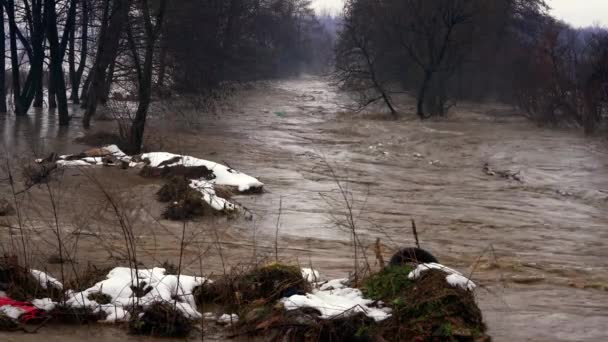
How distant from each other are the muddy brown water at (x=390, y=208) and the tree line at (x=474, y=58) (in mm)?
2696

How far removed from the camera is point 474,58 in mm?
41188

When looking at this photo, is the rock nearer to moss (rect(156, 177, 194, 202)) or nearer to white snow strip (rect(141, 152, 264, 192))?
moss (rect(156, 177, 194, 202))

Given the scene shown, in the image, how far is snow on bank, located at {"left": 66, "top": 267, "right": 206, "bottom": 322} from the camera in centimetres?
596

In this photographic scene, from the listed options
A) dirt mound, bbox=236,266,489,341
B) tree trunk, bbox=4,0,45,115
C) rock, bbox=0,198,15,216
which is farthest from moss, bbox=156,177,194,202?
tree trunk, bbox=4,0,45,115

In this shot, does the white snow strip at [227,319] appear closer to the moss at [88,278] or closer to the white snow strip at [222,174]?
the moss at [88,278]

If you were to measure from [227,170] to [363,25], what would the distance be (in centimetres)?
2551

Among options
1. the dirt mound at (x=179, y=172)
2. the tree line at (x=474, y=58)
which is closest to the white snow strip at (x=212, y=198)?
the dirt mound at (x=179, y=172)

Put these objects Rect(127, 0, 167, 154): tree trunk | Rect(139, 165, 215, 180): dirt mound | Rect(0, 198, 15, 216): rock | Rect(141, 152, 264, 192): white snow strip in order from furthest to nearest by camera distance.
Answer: Rect(127, 0, 167, 154): tree trunk < Rect(139, 165, 215, 180): dirt mound < Rect(141, 152, 264, 192): white snow strip < Rect(0, 198, 15, 216): rock

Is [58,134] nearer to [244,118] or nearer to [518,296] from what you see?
[244,118]

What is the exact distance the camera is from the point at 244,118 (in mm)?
33062

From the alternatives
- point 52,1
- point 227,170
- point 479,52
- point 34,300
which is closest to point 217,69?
point 52,1

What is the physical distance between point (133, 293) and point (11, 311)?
942 millimetres

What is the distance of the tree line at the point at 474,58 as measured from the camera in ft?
98.3

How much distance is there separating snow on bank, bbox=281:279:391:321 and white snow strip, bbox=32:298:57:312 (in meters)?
1.80
